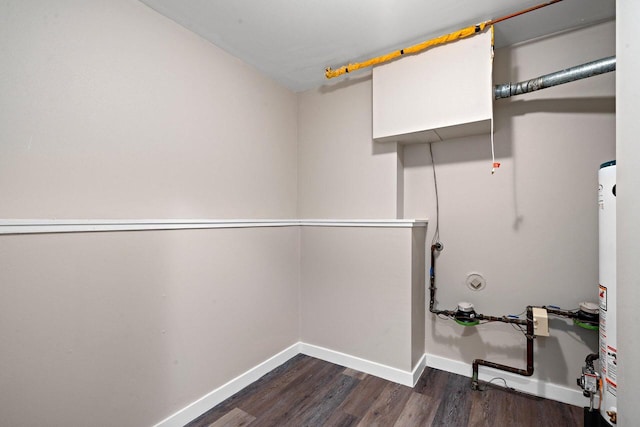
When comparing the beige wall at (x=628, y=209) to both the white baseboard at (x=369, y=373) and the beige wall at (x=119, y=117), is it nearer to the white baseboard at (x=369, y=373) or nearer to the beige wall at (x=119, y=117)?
the white baseboard at (x=369, y=373)

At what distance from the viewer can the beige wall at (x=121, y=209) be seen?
1153mm

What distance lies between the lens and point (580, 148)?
69.1 inches

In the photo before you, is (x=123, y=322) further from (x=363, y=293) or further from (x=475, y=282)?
(x=475, y=282)

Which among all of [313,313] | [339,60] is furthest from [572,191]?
[313,313]

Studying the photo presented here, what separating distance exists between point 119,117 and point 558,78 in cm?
241

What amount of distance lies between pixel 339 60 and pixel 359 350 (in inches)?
87.6

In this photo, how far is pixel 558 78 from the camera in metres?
1.66

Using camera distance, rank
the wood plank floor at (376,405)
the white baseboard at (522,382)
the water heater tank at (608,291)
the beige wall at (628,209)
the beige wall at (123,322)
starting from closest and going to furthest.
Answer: the beige wall at (628,209)
the beige wall at (123,322)
the water heater tank at (608,291)
the wood plank floor at (376,405)
the white baseboard at (522,382)

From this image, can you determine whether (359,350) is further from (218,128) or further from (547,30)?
(547,30)

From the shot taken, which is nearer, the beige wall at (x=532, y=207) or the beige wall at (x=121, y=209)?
the beige wall at (x=121, y=209)

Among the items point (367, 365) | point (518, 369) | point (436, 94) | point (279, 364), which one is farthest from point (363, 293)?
point (436, 94)

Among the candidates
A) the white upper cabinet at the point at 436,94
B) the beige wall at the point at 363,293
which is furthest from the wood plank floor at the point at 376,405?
the white upper cabinet at the point at 436,94

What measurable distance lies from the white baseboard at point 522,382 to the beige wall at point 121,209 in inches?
55.5

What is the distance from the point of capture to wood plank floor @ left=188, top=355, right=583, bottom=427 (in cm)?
165
